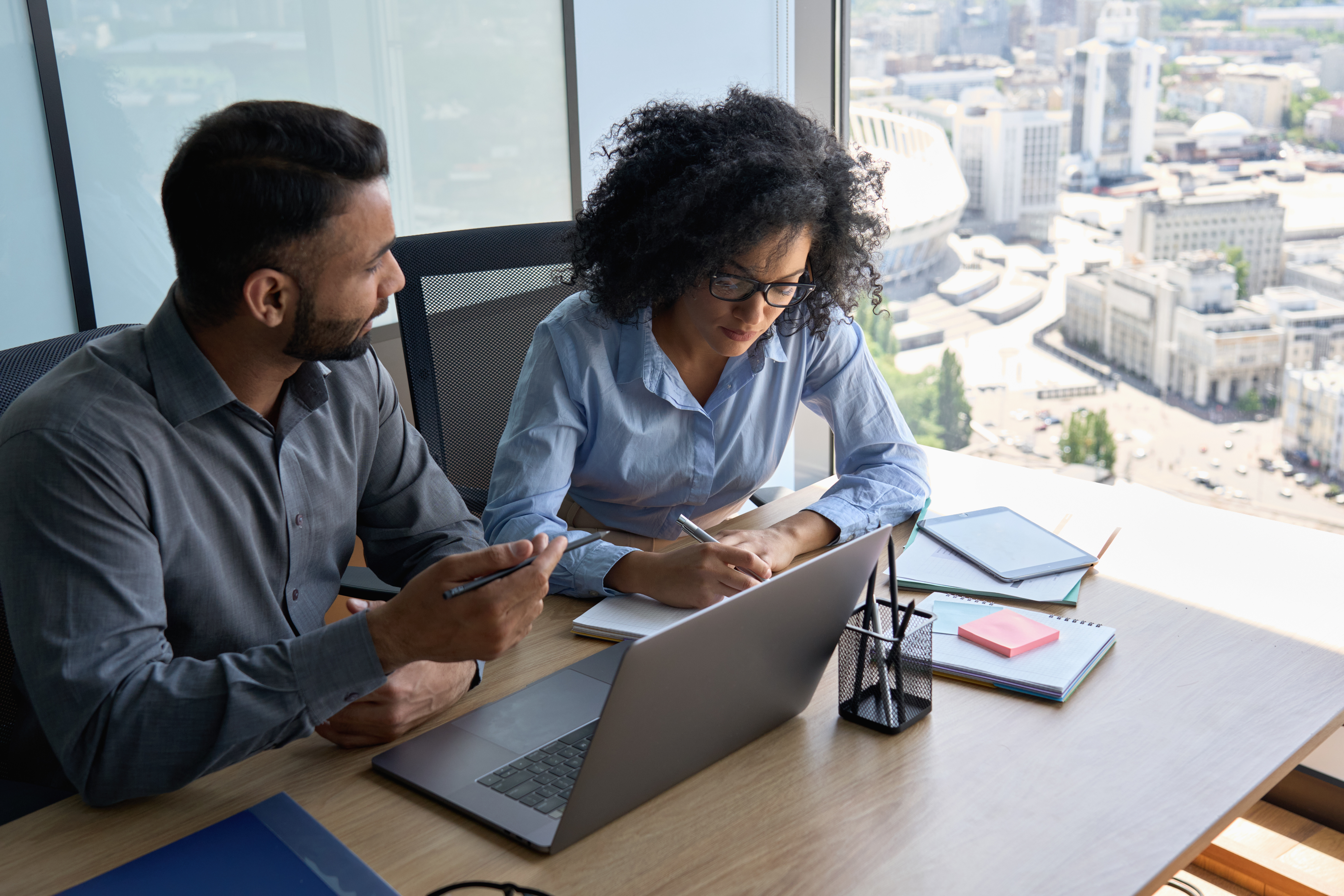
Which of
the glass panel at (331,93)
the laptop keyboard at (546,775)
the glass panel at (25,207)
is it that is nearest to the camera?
the laptop keyboard at (546,775)

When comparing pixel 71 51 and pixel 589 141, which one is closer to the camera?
pixel 71 51

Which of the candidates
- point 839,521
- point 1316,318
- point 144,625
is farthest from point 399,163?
point 1316,318

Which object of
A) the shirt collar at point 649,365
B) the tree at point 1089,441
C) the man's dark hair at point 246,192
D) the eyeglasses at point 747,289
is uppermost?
the man's dark hair at point 246,192

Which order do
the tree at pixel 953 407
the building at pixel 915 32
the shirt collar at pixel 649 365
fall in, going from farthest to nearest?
the tree at pixel 953 407
the building at pixel 915 32
the shirt collar at pixel 649 365

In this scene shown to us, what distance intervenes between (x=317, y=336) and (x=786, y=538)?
67cm

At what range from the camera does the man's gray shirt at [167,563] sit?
920 millimetres

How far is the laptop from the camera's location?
826mm

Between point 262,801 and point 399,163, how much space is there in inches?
85.0

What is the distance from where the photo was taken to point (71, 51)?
6.90 ft

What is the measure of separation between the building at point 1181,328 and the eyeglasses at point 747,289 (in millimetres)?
1991

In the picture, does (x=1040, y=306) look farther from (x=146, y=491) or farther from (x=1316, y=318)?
(x=146, y=491)

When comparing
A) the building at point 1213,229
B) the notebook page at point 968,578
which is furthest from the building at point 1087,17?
the notebook page at point 968,578

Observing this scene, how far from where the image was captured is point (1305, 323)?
9.21ft

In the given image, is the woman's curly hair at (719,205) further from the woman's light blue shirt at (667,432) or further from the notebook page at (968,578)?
the notebook page at (968,578)
